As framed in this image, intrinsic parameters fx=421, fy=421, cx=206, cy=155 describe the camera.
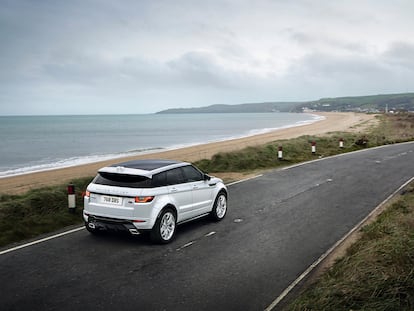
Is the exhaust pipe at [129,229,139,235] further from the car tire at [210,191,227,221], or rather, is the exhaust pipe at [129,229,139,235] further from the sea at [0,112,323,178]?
the sea at [0,112,323,178]

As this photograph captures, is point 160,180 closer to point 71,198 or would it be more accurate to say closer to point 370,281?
point 71,198

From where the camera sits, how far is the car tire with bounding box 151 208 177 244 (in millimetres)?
8656

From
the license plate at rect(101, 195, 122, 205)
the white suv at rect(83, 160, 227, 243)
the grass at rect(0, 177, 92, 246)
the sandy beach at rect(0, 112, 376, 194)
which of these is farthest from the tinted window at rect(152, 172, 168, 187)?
the sandy beach at rect(0, 112, 376, 194)

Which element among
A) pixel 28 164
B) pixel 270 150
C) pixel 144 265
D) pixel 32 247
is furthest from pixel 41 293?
pixel 28 164

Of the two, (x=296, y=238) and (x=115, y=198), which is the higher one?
(x=115, y=198)

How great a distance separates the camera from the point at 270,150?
2677cm

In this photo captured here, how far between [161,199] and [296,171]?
12559 mm

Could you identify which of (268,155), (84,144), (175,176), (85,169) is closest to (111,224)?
(175,176)

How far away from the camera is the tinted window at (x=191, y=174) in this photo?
990 cm

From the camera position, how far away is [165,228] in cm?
895

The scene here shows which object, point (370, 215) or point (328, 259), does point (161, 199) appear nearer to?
point (328, 259)

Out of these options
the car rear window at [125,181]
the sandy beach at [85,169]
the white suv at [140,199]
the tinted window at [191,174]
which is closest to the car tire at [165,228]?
the white suv at [140,199]

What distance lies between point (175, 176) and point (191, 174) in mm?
690

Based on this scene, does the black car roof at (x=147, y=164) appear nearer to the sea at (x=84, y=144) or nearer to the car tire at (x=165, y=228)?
the car tire at (x=165, y=228)
